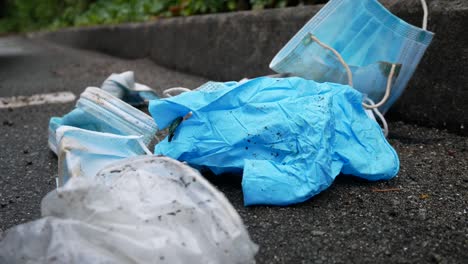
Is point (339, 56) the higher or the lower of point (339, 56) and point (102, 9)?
the higher

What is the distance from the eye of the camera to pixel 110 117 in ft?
5.52

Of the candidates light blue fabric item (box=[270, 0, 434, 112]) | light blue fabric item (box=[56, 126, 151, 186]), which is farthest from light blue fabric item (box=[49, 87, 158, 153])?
light blue fabric item (box=[270, 0, 434, 112])

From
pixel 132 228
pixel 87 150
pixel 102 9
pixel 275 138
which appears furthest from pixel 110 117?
pixel 102 9

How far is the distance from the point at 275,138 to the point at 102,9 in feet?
23.3

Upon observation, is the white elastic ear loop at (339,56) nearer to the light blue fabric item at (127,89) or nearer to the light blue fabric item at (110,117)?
the light blue fabric item at (110,117)

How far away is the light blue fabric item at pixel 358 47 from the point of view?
1.89 meters

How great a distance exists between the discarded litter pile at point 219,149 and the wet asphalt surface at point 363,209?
7 cm

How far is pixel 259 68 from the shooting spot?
3.10m

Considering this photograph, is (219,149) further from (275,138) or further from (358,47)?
(358,47)

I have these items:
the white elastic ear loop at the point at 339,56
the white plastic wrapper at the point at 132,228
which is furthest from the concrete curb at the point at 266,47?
the white plastic wrapper at the point at 132,228

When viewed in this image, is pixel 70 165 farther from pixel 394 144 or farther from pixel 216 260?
pixel 394 144

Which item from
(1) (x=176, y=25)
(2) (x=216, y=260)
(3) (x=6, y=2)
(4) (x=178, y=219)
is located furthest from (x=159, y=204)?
(3) (x=6, y=2)

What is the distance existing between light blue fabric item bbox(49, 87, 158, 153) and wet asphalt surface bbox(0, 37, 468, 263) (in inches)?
9.5

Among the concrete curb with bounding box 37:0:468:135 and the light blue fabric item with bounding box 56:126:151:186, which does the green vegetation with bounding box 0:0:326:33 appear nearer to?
the concrete curb with bounding box 37:0:468:135
